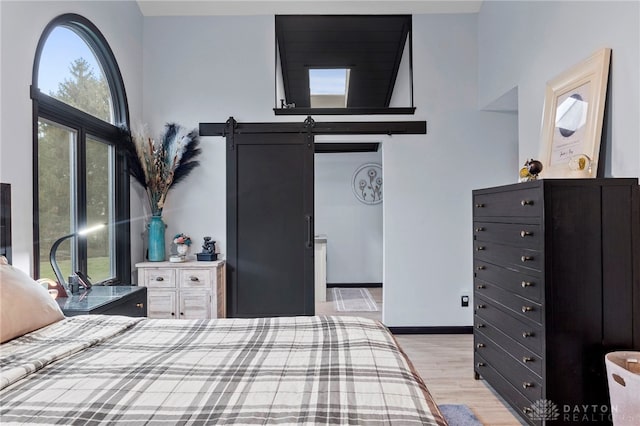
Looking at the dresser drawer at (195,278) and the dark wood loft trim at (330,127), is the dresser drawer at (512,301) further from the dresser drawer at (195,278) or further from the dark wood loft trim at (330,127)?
the dresser drawer at (195,278)

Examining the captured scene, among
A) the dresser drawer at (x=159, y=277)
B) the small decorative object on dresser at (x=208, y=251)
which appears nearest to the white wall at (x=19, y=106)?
the dresser drawer at (x=159, y=277)

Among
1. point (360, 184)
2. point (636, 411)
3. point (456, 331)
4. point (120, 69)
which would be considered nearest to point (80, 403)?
point (636, 411)

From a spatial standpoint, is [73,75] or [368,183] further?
[368,183]

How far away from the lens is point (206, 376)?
43.3 inches

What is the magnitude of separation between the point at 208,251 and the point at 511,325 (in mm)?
2645

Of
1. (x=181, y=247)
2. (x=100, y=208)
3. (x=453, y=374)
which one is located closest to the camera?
(x=453, y=374)

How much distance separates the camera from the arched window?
243 cm

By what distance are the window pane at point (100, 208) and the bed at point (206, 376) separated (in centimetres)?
168

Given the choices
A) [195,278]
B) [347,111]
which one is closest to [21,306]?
[195,278]

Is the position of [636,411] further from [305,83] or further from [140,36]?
[305,83]

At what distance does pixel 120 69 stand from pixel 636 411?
Answer: 4.17 meters

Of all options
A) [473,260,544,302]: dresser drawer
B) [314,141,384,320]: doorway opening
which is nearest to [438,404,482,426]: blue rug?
[473,260,544,302]: dresser drawer

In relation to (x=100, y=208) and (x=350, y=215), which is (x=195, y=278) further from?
(x=350, y=215)

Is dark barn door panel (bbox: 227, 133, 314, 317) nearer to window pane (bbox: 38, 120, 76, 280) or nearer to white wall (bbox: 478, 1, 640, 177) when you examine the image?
window pane (bbox: 38, 120, 76, 280)
